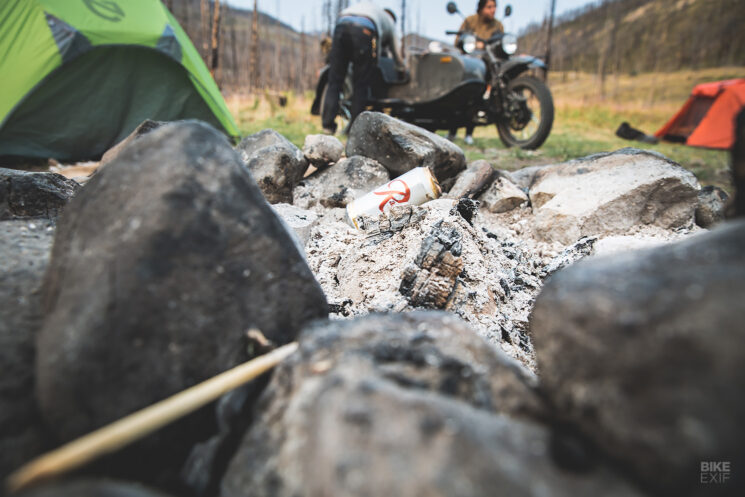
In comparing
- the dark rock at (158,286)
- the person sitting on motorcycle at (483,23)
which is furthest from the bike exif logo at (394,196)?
the person sitting on motorcycle at (483,23)

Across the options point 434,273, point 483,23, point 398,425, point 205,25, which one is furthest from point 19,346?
point 205,25

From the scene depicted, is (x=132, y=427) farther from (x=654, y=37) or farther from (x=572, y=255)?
(x=654, y=37)

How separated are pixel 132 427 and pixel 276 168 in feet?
8.17

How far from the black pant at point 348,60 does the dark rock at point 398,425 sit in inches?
176

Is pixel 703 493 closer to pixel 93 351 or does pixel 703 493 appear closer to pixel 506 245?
pixel 93 351

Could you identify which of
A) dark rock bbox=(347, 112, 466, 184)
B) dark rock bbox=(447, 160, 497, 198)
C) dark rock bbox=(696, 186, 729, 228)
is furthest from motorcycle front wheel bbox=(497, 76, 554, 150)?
dark rock bbox=(696, 186, 729, 228)

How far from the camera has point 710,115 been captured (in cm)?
812

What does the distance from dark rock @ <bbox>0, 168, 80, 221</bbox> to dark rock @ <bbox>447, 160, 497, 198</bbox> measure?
2.34 meters

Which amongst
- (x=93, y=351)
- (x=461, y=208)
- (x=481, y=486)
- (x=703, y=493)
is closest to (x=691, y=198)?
(x=461, y=208)

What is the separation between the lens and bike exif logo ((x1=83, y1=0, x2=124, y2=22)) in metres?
4.37

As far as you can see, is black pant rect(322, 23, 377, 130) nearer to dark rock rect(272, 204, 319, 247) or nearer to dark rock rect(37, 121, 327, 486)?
dark rock rect(272, 204, 319, 247)

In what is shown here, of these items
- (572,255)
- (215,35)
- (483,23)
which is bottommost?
(572,255)

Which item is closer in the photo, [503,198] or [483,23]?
[503,198]

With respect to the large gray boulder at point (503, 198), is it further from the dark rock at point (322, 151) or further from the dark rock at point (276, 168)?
the dark rock at point (276, 168)
